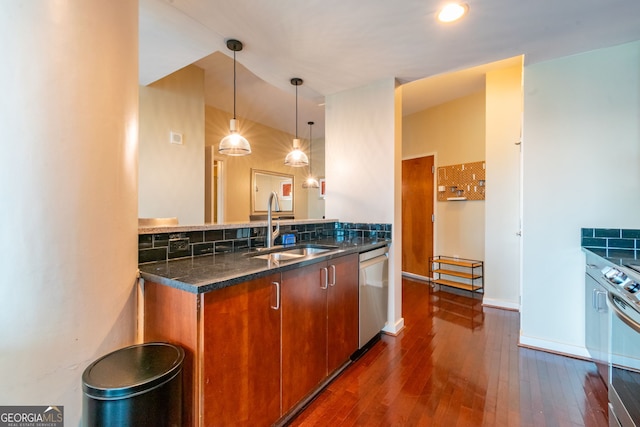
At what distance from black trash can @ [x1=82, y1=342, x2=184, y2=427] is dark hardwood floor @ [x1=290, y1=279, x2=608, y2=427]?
86 centimetres

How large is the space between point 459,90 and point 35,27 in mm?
4265

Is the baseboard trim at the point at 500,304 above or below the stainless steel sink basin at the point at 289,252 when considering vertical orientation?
below

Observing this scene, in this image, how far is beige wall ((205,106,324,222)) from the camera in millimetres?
4707

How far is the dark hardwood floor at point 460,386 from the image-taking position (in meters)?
1.57

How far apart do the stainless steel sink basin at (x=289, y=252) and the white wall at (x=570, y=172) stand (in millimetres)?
1817

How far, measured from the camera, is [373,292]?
7.84 feet

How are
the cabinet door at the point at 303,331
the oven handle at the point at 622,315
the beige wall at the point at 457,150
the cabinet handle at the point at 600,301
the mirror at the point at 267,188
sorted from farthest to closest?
the mirror at the point at 267,188, the beige wall at the point at 457,150, the cabinet handle at the point at 600,301, the cabinet door at the point at 303,331, the oven handle at the point at 622,315

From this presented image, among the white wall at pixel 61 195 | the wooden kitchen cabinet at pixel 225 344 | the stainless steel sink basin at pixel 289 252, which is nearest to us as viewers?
the white wall at pixel 61 195

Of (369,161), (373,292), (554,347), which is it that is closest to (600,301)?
(554,347)

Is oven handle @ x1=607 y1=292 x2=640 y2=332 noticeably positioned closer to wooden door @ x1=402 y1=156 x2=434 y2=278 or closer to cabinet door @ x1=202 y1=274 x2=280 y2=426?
cabinet door @ x1=202 y1=274 x2=280 y2=426

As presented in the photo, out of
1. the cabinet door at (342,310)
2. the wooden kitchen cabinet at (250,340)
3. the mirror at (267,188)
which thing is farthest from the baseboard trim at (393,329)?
the mirror at (267,188)

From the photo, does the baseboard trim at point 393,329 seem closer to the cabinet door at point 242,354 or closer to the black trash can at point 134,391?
the cabinet door at point 242,354

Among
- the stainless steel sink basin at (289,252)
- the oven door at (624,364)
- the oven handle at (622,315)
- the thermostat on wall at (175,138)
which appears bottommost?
the oven door at (624,364)

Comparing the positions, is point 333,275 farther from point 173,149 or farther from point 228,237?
point 173,149
